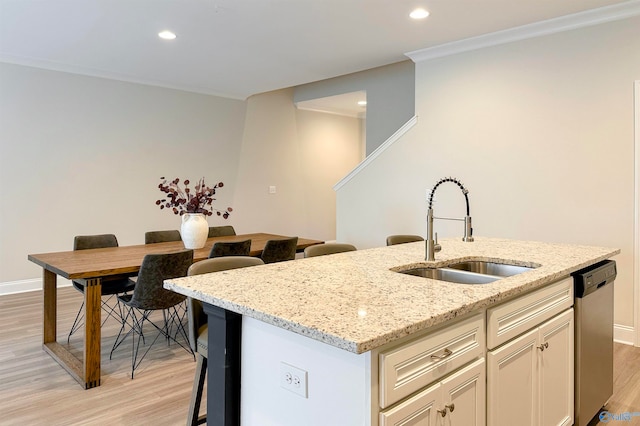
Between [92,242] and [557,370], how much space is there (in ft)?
12.2

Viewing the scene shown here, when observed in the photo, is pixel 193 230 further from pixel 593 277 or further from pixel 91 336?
pixel 593 277

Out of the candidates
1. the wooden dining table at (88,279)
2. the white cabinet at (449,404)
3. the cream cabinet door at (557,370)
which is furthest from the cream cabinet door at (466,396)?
the wooden dining table at (88,279)

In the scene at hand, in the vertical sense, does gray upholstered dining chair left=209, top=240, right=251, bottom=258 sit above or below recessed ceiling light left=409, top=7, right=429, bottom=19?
below

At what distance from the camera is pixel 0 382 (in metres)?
2.88

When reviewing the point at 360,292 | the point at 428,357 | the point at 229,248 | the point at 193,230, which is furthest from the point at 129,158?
the point at 428,357

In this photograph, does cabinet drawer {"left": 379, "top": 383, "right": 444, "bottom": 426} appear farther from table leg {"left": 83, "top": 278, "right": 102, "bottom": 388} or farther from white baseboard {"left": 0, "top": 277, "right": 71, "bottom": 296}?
white baseboard {"left": 0, "top": 277, "right": 71, "bottom": 296}

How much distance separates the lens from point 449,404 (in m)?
1.41

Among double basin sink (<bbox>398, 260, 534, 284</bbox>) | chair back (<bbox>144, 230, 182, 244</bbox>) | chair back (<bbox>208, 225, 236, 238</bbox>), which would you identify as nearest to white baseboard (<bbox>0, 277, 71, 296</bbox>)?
chair back (<bbox>144, 230, 182, 244</bbox>)

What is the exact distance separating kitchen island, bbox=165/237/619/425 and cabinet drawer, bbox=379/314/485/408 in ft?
0.06

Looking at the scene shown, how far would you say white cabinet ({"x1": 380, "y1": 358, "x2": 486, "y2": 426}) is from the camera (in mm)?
1239

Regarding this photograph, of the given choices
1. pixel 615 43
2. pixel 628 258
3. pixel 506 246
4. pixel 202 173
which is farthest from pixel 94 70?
pixel 628 258

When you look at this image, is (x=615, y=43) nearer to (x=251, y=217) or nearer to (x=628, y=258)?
(x=628, y=258)

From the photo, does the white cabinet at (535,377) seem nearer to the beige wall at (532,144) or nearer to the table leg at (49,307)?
the beige wall at (532,144)

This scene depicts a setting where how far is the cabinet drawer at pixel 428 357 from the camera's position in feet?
3.91
